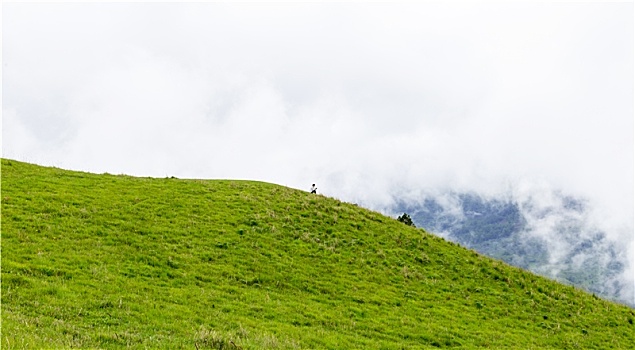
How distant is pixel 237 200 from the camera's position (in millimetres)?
41406

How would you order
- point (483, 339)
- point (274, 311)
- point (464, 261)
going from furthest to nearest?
point (464, 261) < point (483, 339) < point (274, 311)

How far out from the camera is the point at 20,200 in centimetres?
3212

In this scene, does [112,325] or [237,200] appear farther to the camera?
[237,200]

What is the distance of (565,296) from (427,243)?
1079 centimetres

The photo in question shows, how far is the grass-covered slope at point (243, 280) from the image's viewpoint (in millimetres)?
18422

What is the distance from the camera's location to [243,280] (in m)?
26.9

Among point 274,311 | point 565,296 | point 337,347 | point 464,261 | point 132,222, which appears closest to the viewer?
point 337,347

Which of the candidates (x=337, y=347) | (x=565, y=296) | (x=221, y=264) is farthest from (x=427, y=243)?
(x=337, y=347)

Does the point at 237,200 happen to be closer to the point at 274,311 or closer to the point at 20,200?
the point at 20,200

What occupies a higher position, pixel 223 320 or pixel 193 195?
pixel 193 195

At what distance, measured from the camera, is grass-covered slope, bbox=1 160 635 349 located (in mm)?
18422

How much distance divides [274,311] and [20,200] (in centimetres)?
2083

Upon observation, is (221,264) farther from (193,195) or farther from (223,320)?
(193,195)

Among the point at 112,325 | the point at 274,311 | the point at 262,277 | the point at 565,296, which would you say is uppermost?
the point at 565,296
